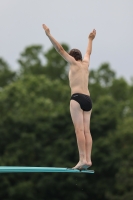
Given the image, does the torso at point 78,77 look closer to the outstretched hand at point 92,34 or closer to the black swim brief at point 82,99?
the black swim brief at point 82,99

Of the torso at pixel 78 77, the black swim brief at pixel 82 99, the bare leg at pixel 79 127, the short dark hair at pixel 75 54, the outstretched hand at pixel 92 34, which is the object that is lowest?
the bare leg at pixel 79 127

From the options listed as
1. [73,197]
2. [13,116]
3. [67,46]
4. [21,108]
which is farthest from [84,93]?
[67,46]

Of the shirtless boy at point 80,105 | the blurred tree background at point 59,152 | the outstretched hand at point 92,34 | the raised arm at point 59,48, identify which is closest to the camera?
the raised arm at point 59,48

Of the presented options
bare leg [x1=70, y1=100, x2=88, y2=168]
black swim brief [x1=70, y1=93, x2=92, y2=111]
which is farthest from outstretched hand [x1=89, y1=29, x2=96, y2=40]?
bare leg [x1=70, y1=100, x2=88, y2=168]

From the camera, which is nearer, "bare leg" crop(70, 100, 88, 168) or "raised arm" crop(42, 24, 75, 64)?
"raised arm" crop(42, 24, 75, 64)

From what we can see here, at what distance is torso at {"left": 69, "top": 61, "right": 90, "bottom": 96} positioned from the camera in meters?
15.7

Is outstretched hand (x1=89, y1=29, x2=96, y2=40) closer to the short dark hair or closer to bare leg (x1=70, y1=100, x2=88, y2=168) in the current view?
the short dark hair

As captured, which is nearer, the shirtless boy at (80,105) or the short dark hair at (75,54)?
the shirtless boy at (80,105)

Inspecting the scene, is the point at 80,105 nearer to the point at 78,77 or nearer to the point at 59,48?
the point at 78,77

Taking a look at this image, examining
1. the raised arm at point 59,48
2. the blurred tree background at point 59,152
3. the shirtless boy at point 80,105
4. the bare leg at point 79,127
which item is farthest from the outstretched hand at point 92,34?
the blurred tree background at point 59,152

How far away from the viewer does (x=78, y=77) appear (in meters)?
15.7

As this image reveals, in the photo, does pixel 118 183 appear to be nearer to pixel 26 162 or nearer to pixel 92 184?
pixel 92 184

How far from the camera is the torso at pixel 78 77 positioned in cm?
1570

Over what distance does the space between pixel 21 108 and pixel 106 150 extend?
10844 mm
